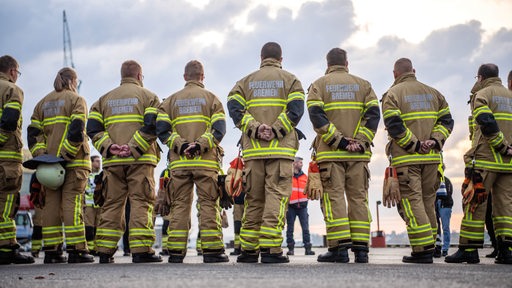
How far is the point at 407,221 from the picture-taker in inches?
301

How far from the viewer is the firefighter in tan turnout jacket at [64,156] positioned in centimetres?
872

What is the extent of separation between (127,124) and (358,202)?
3190 mm

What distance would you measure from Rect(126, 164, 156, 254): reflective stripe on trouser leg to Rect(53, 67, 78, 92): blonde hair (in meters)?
1.80

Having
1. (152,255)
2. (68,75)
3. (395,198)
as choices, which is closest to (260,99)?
(395,198)

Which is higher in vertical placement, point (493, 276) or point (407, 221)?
point (407, 221)

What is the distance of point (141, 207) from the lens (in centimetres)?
828

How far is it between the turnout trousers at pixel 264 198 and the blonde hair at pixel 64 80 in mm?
3217

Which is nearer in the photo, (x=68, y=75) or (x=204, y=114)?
(x=204, y=114)

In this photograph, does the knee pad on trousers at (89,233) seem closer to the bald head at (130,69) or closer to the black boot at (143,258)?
the black boot at (143,258)

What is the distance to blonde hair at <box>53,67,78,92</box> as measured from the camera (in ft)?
30.2

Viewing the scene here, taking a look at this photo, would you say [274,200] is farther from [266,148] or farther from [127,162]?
[127,162]

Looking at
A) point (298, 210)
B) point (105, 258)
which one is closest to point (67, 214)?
point (105, 258)

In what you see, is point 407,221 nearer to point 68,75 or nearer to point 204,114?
point 204,114

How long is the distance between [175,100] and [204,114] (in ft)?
1.42
